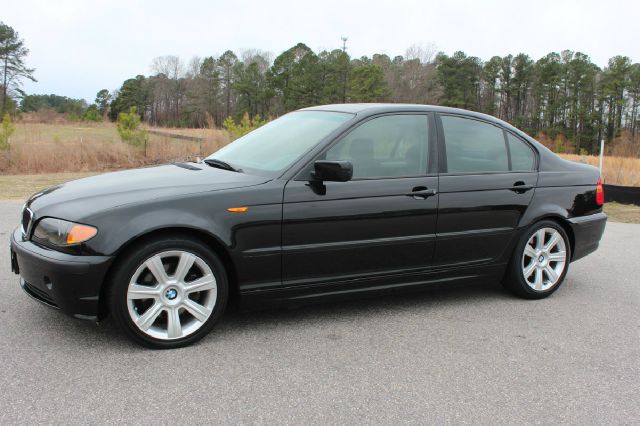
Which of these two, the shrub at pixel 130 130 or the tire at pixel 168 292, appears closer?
the tire at pixel 168 292

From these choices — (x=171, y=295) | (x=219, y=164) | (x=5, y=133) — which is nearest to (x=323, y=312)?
(x=171, y=295)

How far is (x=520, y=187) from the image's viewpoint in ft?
16.0

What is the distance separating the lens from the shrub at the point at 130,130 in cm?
1967

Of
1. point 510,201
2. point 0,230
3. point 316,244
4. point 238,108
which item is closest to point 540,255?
point 510,201

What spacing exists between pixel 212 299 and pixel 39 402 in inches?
46.6

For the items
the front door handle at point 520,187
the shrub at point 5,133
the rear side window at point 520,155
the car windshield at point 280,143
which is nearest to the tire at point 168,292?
the car windshield at point 280,143

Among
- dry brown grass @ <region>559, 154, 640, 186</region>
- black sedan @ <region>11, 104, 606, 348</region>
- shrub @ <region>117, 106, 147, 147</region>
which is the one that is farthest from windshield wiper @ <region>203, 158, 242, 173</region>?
shrub @ <region>117, 106, 147, 147</region>

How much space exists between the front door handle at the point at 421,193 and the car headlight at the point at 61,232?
2.27 meters

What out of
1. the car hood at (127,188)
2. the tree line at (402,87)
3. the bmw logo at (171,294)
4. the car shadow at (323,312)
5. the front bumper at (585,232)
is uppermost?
the tree line at (402,87)

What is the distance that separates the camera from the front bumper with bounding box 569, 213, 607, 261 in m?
5.24

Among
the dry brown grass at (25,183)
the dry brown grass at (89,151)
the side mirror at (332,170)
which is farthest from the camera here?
the dry brown grass at (89,151)

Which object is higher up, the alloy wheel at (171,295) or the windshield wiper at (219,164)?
the windshield wiper at (219,164)

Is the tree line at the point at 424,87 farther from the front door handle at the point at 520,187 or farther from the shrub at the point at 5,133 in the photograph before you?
the front door handle at the point at 520,187

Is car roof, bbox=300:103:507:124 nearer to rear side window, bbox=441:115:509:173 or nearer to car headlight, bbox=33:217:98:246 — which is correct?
rear side window, bbox=441:115:509:173
